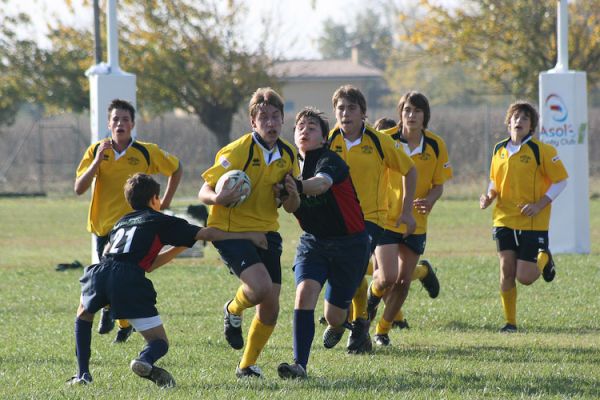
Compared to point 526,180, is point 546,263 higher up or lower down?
lower down

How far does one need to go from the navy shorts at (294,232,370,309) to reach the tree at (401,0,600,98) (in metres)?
23.6

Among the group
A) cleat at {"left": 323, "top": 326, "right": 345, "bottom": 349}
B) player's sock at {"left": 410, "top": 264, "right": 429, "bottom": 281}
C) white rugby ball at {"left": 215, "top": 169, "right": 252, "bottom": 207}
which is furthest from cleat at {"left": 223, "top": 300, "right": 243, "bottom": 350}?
player's sock at {"left": 410, "top": 264, "right": 429, "bottom": 281}

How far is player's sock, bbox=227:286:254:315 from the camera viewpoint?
7.45 m

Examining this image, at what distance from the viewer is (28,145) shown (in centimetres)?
4144

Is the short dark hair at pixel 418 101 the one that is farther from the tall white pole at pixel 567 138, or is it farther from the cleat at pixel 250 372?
the tall white pole at pixel 567 138

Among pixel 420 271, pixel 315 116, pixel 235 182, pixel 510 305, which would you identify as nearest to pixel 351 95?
pixel 315 116

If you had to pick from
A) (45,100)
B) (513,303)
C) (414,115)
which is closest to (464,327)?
(513,303)

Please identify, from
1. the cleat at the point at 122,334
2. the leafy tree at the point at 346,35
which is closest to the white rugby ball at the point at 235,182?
the cleat at the point at 122,334

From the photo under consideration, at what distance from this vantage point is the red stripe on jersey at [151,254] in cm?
711

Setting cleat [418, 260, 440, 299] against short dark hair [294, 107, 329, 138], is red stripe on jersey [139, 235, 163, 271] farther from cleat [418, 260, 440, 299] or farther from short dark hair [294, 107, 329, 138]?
cleat [418, 260, 440, 299]

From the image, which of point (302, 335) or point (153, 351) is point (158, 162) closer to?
point (302, 335)

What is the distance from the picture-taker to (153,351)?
6891 millimetres

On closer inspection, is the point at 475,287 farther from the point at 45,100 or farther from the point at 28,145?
the point at 28,145

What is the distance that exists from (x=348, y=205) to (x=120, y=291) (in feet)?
5.31
